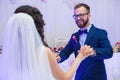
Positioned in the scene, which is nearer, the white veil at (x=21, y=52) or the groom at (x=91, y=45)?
the white veil at (x=21, y=52)

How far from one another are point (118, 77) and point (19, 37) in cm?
234

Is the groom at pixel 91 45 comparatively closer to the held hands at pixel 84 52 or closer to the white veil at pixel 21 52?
the held hands at pixel 84 52

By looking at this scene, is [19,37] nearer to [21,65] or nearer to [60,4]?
[21,65]

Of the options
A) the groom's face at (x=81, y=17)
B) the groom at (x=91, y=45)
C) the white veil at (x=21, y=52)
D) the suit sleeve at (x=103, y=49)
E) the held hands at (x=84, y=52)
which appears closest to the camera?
the white veil at (x=21, y=52)

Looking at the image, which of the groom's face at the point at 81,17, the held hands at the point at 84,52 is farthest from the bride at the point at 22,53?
the groom's face at the point at 81,17

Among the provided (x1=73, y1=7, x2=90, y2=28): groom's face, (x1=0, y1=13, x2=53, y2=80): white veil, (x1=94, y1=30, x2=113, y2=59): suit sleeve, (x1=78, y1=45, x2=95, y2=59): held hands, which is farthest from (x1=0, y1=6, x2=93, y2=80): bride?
(x1=73, y1=7, x2=90, y2=28): groom's face

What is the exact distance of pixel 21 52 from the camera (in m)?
1.43

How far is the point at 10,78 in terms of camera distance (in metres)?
1.43

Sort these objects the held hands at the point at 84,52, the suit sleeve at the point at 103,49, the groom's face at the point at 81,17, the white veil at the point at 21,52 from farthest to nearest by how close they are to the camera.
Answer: the groom's face at the point at 81,17, the suit sleeve at the point at 103,49, the held hands at the point at 84,52, the white veil at the point at 21,52

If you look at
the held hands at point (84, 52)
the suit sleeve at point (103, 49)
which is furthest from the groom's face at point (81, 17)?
the held hands at point (84, 52)

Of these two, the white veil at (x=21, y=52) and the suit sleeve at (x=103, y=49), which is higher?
the white veil at (x=21, y=52)

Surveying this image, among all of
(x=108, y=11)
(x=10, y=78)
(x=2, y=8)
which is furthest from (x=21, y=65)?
(x=108, y=11)

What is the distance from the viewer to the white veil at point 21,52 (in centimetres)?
142

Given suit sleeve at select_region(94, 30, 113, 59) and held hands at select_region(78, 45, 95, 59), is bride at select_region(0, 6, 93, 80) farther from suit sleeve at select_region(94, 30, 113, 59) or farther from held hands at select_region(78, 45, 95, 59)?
suit sleeve at select_region(94, 30, 113, 59)
